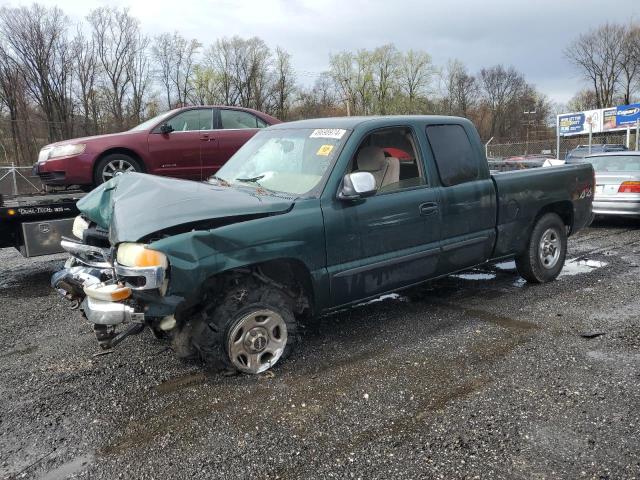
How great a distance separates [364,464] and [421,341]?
5.74ft

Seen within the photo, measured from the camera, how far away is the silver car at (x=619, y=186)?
31.1 ft

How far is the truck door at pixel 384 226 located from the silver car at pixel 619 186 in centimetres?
680

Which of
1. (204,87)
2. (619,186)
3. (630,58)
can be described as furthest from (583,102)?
(619,186)

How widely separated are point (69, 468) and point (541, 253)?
5.00 meters

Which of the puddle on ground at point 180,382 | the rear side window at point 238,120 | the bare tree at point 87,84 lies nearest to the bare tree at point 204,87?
the bare tree at point 87,84

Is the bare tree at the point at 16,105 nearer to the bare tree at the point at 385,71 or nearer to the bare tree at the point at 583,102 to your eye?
the bare tree at the point at 385,71

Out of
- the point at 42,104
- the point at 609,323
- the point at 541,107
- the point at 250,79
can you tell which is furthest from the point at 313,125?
the point at 541,107

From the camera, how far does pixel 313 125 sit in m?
4.51

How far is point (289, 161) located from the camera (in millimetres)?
4285

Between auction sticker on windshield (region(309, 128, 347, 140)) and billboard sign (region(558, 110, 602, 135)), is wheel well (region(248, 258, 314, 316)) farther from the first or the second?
billboard sign (region(558, 110, 602, 135))

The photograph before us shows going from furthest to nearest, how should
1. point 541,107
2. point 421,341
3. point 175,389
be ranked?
point 541,107 → point 421,341 → point 175,389

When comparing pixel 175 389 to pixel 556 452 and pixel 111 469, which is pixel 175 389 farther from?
pixel 556 452

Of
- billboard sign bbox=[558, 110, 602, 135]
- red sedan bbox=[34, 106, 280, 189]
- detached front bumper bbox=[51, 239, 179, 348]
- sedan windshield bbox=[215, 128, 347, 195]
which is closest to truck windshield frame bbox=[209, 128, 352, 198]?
sedan windshield bbox=[215, 128, 347, 195]

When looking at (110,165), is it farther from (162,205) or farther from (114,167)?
(162,205)
